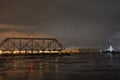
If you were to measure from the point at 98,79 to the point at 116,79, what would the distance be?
2.76m

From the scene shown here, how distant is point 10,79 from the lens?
1470 inches

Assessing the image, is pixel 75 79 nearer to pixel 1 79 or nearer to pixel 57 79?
pixel 57 79

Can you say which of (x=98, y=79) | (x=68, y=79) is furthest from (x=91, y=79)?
(x=68, y=79)

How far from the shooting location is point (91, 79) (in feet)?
120

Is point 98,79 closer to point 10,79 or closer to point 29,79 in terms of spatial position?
point 29,79

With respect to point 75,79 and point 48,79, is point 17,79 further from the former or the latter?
point 75,79

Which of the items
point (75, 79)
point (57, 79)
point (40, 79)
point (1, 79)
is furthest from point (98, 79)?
point (1, 79)

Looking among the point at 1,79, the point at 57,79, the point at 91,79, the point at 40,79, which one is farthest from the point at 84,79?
the point at 1,79

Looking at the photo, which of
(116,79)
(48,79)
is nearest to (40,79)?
(48,79)

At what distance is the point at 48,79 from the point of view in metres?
37.1

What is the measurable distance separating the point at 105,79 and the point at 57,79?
7.43 metres

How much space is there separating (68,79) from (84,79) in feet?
8.15

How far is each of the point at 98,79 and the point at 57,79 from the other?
20.8ft

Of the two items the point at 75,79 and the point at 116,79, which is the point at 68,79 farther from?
the point at 116,79
